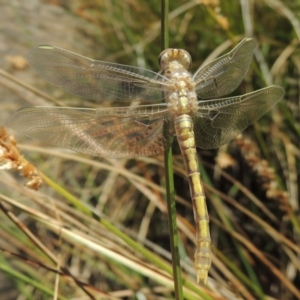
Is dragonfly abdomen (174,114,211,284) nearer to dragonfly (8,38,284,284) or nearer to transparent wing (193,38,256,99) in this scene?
dragonfly (8,38,284,284)

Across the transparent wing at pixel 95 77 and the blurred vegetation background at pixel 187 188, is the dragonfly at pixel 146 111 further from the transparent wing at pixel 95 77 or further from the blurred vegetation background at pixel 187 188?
the blurred vegetation background at pixel 187 188

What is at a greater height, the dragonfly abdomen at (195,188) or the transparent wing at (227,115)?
the transparent wing at (227,115)

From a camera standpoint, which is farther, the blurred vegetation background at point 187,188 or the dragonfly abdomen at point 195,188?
the blurred vegetation background at point 187,188

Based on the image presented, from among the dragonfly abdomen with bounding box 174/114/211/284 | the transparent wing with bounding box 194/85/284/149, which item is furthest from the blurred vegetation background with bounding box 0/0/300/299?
the dragonfly abdomen with bounding box 174/114/211/284

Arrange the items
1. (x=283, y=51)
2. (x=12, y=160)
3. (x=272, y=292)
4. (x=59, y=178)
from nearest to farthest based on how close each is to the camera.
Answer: (x=12, y=160), (x=272, y=292), (x=283, y=51), (x=59, y=178)

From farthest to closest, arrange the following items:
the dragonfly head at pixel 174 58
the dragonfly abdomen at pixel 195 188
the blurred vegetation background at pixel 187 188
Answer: the blurred vegetation background at pixel 187 188 < the dragonfly head at pixel 174 58 < the dragonfly abdomen at pixel 195 188

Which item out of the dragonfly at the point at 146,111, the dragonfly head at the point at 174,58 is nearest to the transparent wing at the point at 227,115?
the dragonfly at the point at 146,111

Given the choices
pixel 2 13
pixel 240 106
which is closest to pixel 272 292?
pixel 240 106

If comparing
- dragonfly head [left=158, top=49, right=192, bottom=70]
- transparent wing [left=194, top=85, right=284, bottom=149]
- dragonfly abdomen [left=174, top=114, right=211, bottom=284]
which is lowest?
dragonfly abdomen [left=174, top=114, right=211, bottom=284]

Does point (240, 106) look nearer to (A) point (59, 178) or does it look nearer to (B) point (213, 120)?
(B) point (213, 120)
